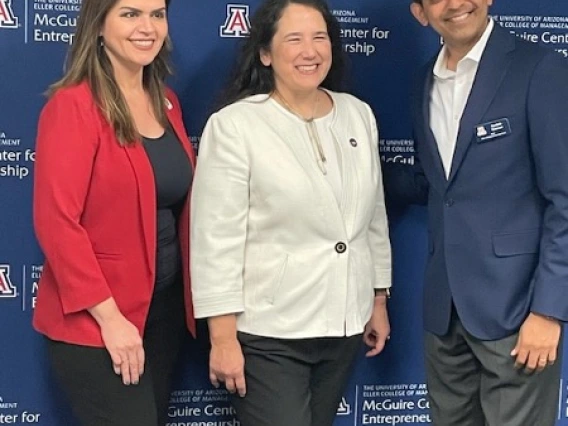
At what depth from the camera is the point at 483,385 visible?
191 cm

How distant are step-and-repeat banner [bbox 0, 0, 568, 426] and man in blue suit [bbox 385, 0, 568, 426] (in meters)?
0.47

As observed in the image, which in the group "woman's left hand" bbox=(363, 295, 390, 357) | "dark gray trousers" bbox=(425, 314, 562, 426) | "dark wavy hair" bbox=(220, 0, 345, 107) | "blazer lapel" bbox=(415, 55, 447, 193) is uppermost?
"dark wavy hair" bbox=(220, 0, 345, 107)

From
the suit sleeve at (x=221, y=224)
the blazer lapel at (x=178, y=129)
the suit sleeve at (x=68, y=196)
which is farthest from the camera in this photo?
the blazer lapel at (x=178, y=129)

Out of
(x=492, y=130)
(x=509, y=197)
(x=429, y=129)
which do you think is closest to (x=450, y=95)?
(x=429, y=129)

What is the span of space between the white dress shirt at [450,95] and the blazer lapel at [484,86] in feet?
0.08

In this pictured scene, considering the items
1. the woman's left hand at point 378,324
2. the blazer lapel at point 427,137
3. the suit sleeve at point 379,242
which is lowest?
the woman's left hand at point 378,324

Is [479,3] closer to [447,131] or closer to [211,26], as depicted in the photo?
[447,131]

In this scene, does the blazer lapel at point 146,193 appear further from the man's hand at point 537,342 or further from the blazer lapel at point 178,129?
the man's hand at point 537,342

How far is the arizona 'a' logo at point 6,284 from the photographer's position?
229 cm

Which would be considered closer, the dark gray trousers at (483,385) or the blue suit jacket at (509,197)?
the blue suit jacket at (509,197)

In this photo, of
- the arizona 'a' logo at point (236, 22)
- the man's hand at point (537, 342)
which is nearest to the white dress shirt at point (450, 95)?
the man's hand at point (537, 342)

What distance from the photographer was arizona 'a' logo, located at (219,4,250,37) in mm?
2312

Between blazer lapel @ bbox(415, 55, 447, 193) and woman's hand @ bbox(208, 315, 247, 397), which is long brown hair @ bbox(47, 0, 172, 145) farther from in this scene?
blazer lapel @ bbox(415, 55, 447, 193)

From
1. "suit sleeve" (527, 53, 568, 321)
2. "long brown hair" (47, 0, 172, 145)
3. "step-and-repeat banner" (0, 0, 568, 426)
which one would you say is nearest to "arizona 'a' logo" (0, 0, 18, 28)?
"step-and-repeat banner" (0, 0, 568, 426)
